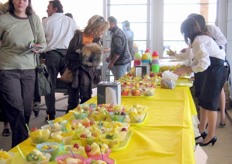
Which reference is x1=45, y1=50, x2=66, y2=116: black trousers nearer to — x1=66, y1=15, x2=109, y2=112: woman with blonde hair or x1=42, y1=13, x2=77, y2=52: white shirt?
x1=42, y1=13, x2=77, y2=52: white shirt

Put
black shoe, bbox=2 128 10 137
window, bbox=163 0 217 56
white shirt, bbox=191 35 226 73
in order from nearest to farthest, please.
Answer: white shirt, bbox=191 35 226 73 < black shoe, bbox=2 128 10 137 < window, bbox=163 0 217 56

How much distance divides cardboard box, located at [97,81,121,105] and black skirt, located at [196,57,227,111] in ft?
4.06

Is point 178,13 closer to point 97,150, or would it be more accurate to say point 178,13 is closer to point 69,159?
point 97,150

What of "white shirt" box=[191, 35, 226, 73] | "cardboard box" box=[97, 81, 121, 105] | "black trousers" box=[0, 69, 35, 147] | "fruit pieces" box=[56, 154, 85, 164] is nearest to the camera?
"fruit pieces" box=[56, 154, 85, 164]

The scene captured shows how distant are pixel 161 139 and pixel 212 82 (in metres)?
1.56

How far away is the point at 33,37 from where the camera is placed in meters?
2.20

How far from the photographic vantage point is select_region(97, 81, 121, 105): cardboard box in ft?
5.16

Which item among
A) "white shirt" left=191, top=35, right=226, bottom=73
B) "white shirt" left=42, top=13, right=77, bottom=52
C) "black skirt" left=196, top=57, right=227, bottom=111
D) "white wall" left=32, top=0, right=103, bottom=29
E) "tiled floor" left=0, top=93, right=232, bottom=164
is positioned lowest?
"tiled floor" left=0, top=93, right=232, bottom=164

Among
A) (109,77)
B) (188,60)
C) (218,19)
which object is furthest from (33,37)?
(218,19)

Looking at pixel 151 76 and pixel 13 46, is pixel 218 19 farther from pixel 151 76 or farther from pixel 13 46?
pixel 13 46

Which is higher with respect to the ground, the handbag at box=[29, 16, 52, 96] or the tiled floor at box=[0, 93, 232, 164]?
the handbag at box=[29, 16, 52, 96]

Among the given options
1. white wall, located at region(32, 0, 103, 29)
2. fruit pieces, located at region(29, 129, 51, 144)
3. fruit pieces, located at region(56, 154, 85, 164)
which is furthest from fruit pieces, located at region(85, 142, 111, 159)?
white wall, located at region(32, 0, 103, 29)

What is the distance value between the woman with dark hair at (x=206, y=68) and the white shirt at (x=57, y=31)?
1382 millimetres

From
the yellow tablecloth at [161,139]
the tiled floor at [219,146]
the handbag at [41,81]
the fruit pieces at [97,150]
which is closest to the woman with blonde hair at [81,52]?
the handbag at [41,81]
